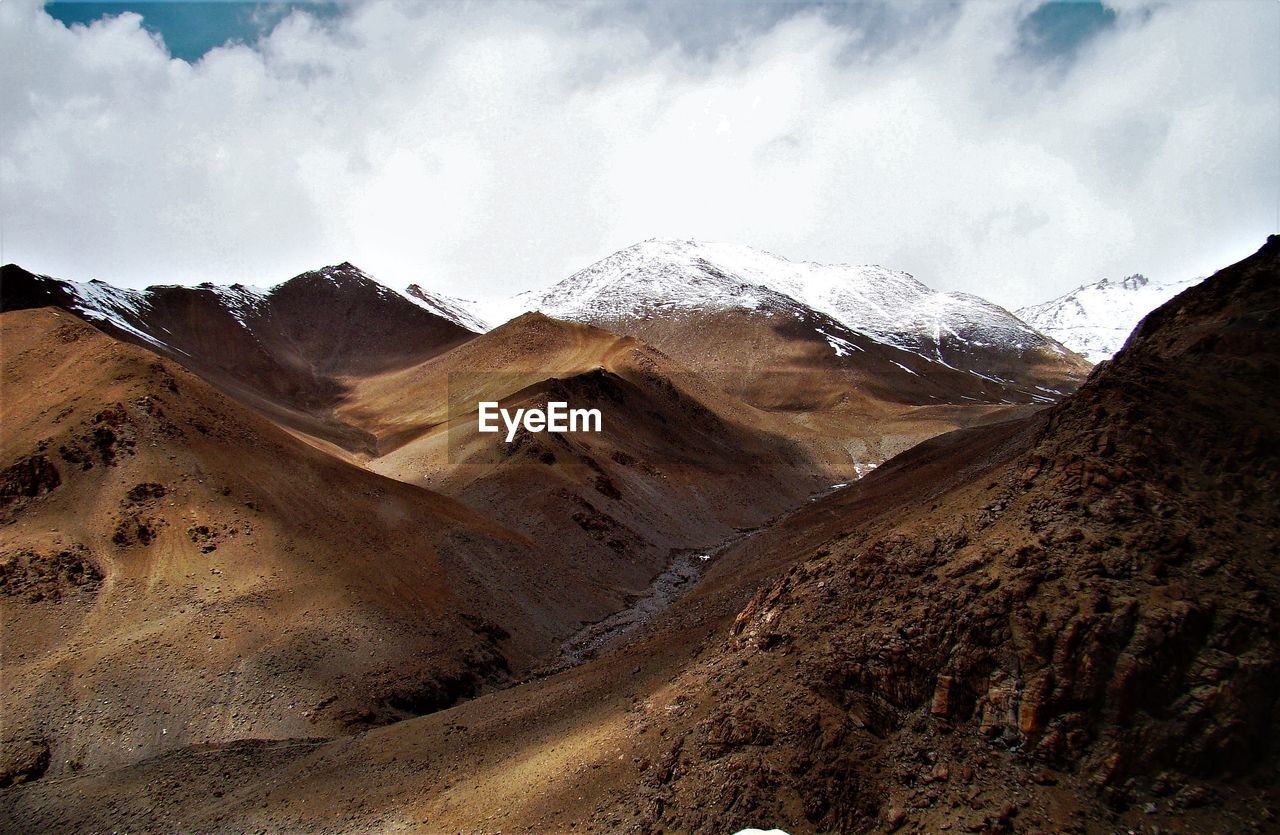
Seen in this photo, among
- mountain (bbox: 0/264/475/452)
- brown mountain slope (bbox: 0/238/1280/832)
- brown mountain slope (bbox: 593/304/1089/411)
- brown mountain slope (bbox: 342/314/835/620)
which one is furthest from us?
brown mountain slope (bbox: 593/304/1089/411)

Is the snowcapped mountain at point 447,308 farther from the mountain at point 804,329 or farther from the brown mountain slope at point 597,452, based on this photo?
the brown mountain slope at point 597,452

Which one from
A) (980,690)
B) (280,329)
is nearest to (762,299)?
(280,329)

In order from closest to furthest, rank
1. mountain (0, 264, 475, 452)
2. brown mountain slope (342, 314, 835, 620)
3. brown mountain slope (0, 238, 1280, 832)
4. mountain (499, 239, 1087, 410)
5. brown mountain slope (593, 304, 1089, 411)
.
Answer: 1. brown mountain slope (0, 238, 1280, 832)
2. brown mountain slope (342, 314, 835, 620)
3. mountain (0, 264, 475, 452)
4. brown mountain slope (593, 304, 1089, 411)
5. mountain (499, 239, 1087, 410)

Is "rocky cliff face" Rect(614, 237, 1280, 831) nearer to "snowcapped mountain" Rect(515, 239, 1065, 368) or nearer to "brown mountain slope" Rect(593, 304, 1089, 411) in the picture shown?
"brown mountain slope" Rect(593, 304, 1089, 411)

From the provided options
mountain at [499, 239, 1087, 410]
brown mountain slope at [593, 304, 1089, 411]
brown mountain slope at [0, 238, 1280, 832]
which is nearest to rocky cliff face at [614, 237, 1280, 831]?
brown mountain slope at [0, 238, 1280, 832]

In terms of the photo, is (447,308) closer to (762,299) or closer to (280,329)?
(280,329)

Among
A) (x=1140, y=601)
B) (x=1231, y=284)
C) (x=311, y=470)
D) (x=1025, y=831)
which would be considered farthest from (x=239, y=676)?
(x=1231, y=284)
